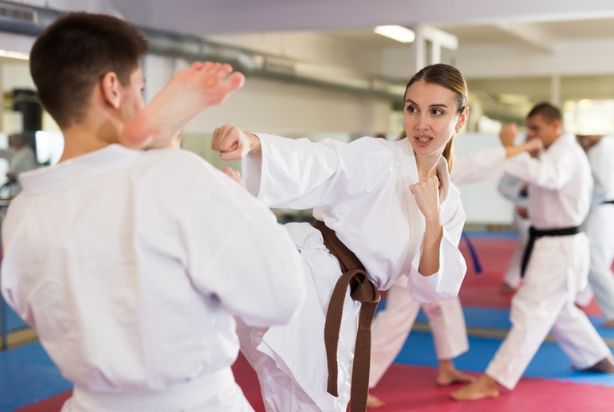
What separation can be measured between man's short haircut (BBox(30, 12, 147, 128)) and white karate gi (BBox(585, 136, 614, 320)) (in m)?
4.75

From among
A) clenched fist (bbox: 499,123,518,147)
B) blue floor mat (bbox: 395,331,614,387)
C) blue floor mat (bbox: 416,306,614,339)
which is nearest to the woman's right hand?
clenched fist (bbox: 499,123,518,147)

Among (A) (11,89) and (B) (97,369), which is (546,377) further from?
(A) (11,89)

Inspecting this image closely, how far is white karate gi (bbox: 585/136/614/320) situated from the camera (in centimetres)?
542

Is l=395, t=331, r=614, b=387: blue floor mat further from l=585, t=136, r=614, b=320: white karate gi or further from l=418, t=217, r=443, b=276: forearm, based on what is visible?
l=418, t=217, r=443, b=276: forearm

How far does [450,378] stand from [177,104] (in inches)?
139

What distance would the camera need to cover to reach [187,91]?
1328 millimetres

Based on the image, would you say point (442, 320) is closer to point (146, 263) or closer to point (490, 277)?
point (490, 277)

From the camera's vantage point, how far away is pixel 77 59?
52.3 inches

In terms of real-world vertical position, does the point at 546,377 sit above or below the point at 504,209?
below

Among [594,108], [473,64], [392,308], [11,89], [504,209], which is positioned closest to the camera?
[392,308]

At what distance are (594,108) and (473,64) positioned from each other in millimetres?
2103

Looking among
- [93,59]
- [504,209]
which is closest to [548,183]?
[504,209]

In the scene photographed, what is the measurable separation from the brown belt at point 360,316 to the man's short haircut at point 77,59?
1072mm

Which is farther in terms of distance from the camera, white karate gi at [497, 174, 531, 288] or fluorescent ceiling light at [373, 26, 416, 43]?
fluorescent ceiling light at [373, 26, 416, 43]
